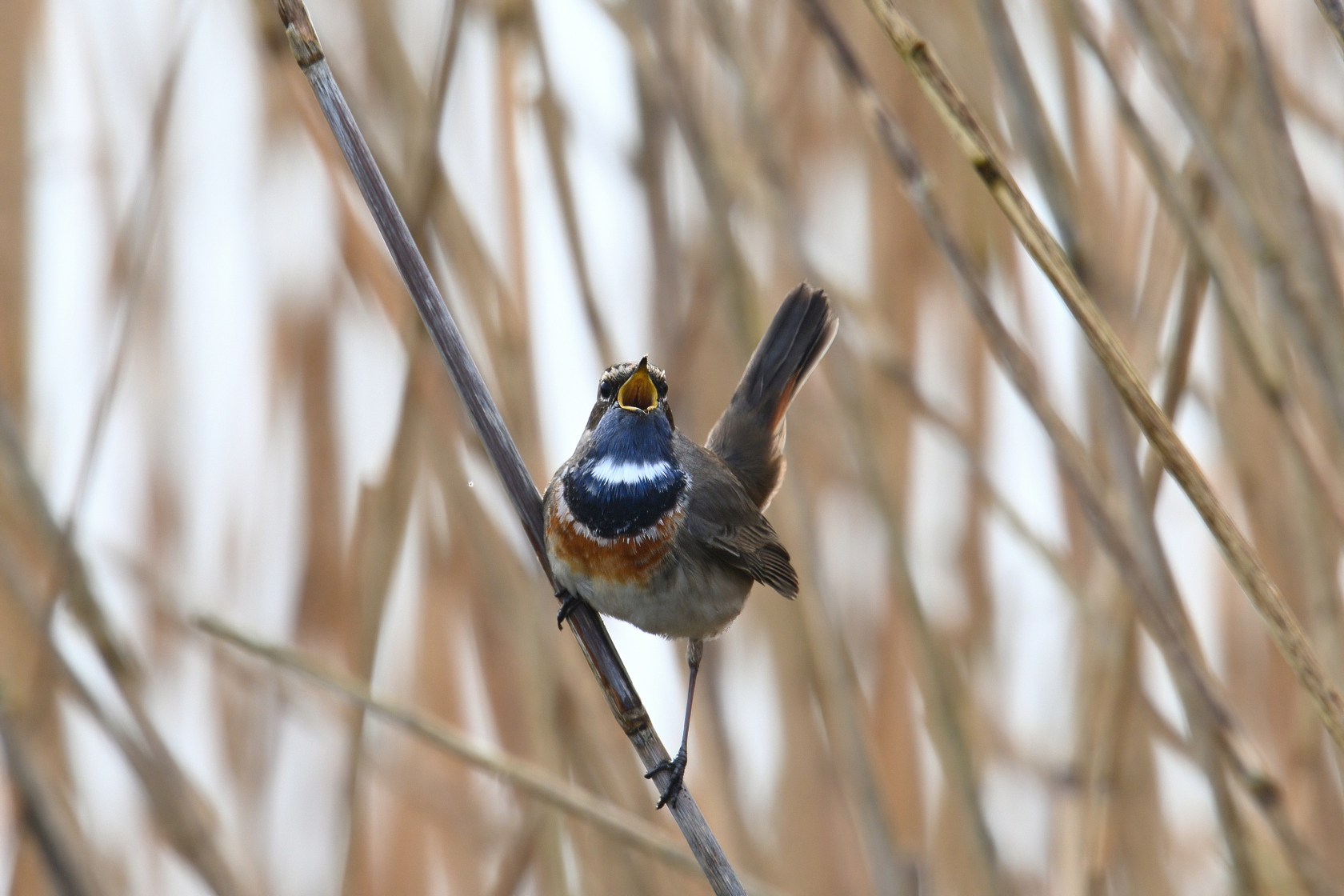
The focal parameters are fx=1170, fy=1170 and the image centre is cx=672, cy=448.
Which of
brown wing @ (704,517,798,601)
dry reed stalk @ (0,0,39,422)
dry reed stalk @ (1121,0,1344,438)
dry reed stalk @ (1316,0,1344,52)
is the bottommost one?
brown wing @ (704,517,798,601)

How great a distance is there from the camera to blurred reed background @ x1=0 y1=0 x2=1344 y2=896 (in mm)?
1896

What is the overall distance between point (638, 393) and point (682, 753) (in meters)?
0.61

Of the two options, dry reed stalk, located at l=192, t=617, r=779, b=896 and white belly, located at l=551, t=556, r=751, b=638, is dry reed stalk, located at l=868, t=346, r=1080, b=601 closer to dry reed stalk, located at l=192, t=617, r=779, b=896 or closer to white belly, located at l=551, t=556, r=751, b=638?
white belly, located at l=551, t=556, r=751, b=638

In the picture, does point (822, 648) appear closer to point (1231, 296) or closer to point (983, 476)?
point (983, 476)

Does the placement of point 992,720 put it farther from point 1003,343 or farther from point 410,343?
point 410,343

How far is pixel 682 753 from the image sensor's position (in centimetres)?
196

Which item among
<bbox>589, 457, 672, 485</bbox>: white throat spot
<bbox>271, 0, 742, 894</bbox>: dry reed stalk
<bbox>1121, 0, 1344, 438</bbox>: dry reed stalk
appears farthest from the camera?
<bbox>589, 457, 672, 485</bbox>: white throat spot

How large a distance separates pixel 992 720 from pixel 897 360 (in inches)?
38.2

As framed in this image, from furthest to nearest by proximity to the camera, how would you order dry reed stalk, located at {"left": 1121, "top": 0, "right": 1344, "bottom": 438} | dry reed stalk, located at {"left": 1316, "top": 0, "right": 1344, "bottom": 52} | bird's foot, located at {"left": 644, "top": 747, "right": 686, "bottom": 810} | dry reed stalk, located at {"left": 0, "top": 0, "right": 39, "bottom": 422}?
1. dry reed stalk, located at {"left": 0, "top": 0, "right": 39, "bottom": 422}
2. dry reed stalk, located at {"left": 1121, "top": 0, "right": 1344, "bottom": 438}
3. bird's foot, located at {"left": 644, "top": 747, "right": 686, "bottom": 810}
4. dry reed stalk, located at {"left": 1316, "top": 0, "right": 1344, "bottom": 52}

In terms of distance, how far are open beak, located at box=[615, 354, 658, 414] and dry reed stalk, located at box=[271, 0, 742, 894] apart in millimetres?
324

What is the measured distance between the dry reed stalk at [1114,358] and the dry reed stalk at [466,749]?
38.3 inches

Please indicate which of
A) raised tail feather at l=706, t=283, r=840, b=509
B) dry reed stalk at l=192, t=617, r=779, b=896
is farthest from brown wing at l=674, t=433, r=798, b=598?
dry reed stalk at l=192, t=617, r=779, b=896

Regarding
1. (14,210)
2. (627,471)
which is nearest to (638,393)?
(627,471)

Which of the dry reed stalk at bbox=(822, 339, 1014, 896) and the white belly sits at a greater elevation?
the white belly
